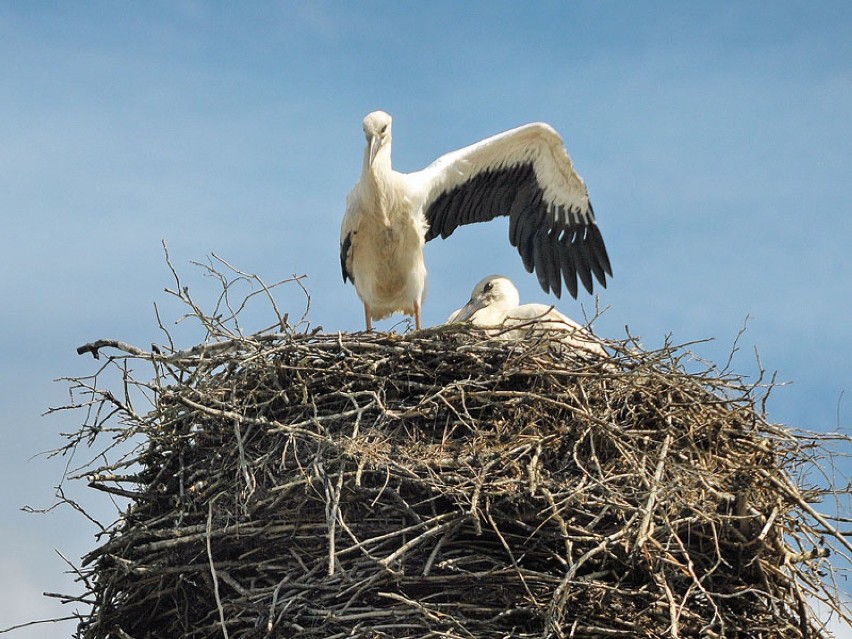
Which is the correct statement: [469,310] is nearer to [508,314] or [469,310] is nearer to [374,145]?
[508,314]

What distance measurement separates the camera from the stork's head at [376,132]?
6.92 m

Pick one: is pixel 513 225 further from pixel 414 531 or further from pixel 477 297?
pixel 414 531

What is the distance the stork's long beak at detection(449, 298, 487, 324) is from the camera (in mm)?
6824

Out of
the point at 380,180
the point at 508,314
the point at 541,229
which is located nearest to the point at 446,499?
the point at 508,314

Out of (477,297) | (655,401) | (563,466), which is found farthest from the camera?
(477,297)

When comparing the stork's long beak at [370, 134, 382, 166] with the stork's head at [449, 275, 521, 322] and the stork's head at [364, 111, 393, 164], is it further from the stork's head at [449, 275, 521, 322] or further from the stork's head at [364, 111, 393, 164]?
the stork's head at [449, 275, 521, 322]

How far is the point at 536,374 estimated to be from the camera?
17.3 ft

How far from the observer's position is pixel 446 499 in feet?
16.0

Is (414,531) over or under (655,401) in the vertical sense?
under

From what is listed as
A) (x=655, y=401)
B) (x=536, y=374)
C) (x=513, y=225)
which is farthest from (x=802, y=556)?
(x=513, y=225)

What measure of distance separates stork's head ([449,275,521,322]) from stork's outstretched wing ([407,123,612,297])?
2.18 feet

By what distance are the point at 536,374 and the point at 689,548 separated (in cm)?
91

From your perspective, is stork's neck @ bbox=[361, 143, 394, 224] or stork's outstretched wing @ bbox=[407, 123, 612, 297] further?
stork's outstretched wing @ bbox=[407, 123, 612, 297]

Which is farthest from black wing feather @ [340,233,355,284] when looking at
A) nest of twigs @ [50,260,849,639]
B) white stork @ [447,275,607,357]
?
nest of twigs @ [50,260,849,639]
